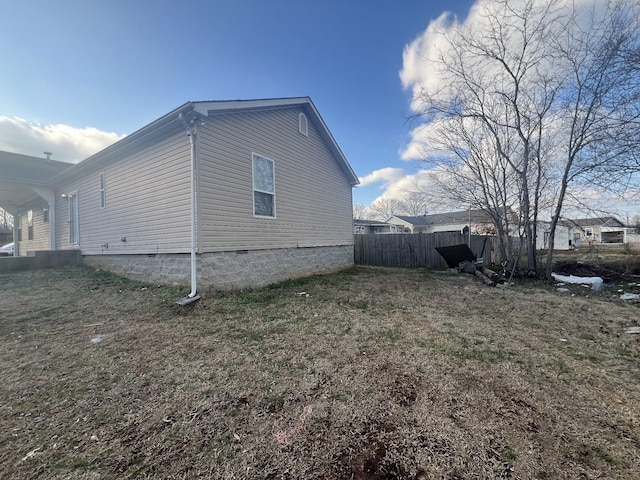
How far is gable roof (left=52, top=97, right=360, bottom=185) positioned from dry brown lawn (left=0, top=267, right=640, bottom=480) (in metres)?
4.03

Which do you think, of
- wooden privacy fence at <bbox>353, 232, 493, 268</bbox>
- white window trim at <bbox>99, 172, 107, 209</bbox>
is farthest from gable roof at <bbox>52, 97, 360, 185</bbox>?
wooden privacy fence at <bbox>353, 232, 493, 268</bbox>

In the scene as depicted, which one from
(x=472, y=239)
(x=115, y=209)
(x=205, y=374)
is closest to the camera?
(x=205, y=374)

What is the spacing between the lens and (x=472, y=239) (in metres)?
12.3

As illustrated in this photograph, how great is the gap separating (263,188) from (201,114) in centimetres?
231

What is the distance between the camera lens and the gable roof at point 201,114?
18.6 feet

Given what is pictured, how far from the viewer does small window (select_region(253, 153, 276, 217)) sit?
7.16 m

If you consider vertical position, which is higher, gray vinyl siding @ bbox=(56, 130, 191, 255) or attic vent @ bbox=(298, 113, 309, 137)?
attic vent @ bbox=(298, 113, 309, 137)

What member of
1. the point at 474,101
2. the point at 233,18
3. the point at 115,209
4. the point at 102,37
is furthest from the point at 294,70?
the point at 115,209

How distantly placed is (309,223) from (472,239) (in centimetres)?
795

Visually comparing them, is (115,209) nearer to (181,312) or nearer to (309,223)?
(181,312)

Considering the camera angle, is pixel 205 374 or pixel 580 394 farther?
pixel 205 374

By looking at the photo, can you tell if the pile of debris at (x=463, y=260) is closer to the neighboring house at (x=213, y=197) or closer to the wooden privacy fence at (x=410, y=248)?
the wooden privacy fence at (x=410, y=248)

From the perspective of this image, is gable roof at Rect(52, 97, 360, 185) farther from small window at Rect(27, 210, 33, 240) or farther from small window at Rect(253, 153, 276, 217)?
small window at Rect(27, 210, 33, 240)

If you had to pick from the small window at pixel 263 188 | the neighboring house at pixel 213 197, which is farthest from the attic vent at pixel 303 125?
the small window at pixel 263 188
